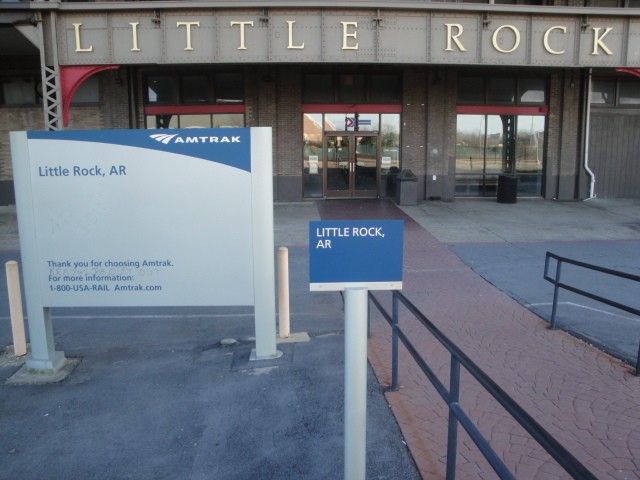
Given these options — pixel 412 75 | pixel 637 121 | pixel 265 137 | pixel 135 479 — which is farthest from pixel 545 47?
pixel 135 479

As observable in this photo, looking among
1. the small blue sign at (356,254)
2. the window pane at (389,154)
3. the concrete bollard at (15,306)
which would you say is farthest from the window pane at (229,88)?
the small blue sign at (356,254)

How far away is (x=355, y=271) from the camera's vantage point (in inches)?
119

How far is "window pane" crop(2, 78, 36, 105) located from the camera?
19891 mm

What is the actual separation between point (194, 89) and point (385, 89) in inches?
275

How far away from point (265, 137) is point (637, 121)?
20.9 metres

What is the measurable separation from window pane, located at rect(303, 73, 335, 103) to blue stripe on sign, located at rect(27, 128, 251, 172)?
15.4 m

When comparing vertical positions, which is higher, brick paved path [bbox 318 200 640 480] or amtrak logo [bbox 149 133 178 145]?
amtrak logo [bbox 149 133 178 145]

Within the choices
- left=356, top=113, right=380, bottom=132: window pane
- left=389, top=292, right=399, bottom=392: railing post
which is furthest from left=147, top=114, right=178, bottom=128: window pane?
left=389, top=292, right=399, bottom=392: railing post

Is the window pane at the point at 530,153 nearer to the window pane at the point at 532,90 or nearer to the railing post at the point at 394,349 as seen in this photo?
the window pane at the point at 532,90

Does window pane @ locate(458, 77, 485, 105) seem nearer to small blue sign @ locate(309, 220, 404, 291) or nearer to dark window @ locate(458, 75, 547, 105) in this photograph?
dark window @ locate(458, 75, 547, 105)

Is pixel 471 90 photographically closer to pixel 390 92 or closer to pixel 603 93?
pixel 390 92

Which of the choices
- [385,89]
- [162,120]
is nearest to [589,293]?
[385,89]

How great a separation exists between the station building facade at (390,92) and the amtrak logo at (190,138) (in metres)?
11.2

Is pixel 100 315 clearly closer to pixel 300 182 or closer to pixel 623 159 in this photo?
pixel 300 182
